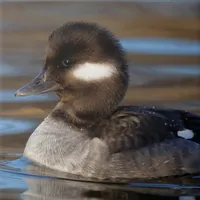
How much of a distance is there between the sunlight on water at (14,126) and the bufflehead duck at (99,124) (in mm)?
1019

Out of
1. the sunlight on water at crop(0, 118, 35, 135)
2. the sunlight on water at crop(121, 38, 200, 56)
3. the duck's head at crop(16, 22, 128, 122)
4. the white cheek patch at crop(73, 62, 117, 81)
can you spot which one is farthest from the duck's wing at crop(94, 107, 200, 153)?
the sunlight on water at crop(121, 38, 200, 56)

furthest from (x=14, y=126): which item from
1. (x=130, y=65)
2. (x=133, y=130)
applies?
(x=130, y=65)

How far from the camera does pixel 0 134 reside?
11617 millimetres

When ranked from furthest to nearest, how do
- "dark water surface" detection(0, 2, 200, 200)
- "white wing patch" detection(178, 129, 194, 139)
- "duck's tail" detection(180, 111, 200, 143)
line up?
"duck's tail" detection(180, 111, 200, 143) → "white wing patch" detection(178, 129, 194, 139) → "dark water surface" detection(0, 2, 200, 200)

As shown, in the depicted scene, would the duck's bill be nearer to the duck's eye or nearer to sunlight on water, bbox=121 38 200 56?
the duck's eye

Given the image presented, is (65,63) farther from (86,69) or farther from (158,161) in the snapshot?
(158,161)

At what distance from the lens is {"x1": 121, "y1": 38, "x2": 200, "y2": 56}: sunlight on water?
15644 millimetres

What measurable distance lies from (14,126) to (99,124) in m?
1.83

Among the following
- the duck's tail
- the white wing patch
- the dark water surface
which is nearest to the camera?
the dark water surface

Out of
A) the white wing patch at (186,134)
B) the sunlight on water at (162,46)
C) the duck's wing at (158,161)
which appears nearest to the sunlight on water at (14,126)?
the duck's wing at (158,161)

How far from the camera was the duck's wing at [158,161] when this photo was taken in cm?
1015

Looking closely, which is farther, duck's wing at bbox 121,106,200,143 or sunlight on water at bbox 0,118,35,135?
sunlight on water at bbox 0,118,35,135

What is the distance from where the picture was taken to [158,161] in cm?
1025

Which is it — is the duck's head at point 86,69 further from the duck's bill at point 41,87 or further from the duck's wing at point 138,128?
the duck's wing at point 138,128
